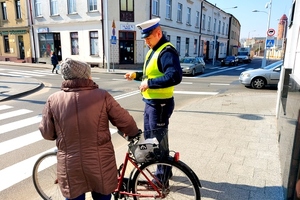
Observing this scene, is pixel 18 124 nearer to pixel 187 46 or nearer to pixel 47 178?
pixel 47 178

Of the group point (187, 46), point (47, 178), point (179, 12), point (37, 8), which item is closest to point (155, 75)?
point (47, 178)

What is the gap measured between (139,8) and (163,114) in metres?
19.4

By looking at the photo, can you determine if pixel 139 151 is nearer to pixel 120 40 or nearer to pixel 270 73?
pixel 270 73

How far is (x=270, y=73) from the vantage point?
10961 millimetres

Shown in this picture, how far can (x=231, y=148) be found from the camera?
4086mm

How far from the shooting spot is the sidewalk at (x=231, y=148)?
293 cm

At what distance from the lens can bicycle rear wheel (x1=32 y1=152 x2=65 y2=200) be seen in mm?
2586

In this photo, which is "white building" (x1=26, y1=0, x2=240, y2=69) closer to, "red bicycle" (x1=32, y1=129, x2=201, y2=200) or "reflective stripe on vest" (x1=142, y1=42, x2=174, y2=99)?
"reflective stripe on vest" (x1=142, y1=42, x2=174, y2=99)

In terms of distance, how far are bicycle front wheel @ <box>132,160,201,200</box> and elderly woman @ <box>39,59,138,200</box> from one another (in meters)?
0.45

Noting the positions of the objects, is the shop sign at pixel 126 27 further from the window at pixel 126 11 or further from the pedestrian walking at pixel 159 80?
the pedestrian walking at pixel 159 80

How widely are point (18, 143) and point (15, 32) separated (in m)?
26.0

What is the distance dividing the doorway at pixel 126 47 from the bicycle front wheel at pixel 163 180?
750 inches

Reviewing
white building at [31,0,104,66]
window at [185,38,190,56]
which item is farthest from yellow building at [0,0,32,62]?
window at [185,38,190,56]

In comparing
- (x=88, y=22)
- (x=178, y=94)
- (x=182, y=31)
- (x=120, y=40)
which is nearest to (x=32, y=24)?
(x=88, y=22)
